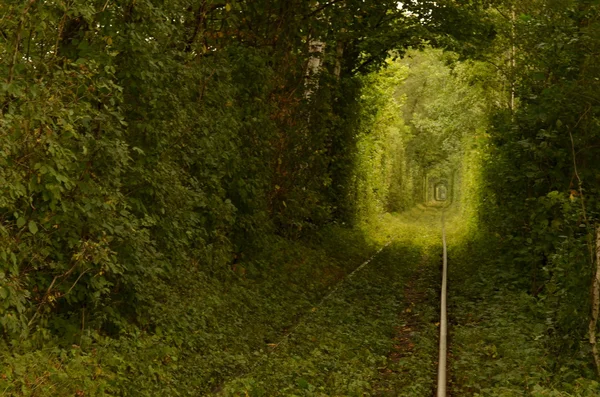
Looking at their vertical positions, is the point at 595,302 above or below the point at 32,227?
below

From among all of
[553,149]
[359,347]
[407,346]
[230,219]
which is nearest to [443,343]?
[407,346]

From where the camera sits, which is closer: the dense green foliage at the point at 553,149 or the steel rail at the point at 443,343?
the steel rail at the point at 443,343

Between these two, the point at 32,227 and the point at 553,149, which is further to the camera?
the point at 553,149

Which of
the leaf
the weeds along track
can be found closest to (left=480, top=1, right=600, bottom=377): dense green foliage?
the weeds along track

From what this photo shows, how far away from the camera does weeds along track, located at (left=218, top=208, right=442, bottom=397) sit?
9070 mm

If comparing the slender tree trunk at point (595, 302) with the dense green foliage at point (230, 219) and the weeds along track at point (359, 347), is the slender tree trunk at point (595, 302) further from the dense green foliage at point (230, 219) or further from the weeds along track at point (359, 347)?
the weeds along track at point (359, 347)

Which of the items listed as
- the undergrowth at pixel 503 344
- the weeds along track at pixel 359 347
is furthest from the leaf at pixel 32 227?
the undergrowth at pixel 503 344

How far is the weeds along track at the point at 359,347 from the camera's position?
907cm

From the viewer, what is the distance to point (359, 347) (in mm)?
11336

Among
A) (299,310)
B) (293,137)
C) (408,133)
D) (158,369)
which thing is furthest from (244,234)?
(408,133)

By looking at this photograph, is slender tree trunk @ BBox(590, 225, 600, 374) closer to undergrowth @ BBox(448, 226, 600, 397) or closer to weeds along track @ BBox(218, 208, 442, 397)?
undergrowth @ BBox(448, 226, 600, 397)

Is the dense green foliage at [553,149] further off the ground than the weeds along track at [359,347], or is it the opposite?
the dense green foliage at [553,149]

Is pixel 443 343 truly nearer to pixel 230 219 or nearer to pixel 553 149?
pixel 230 219

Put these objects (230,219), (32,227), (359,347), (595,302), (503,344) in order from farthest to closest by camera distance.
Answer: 1. (230,219)
2. (359,347)
3. (503,344)
4. (595,302)
5. (32,227)
